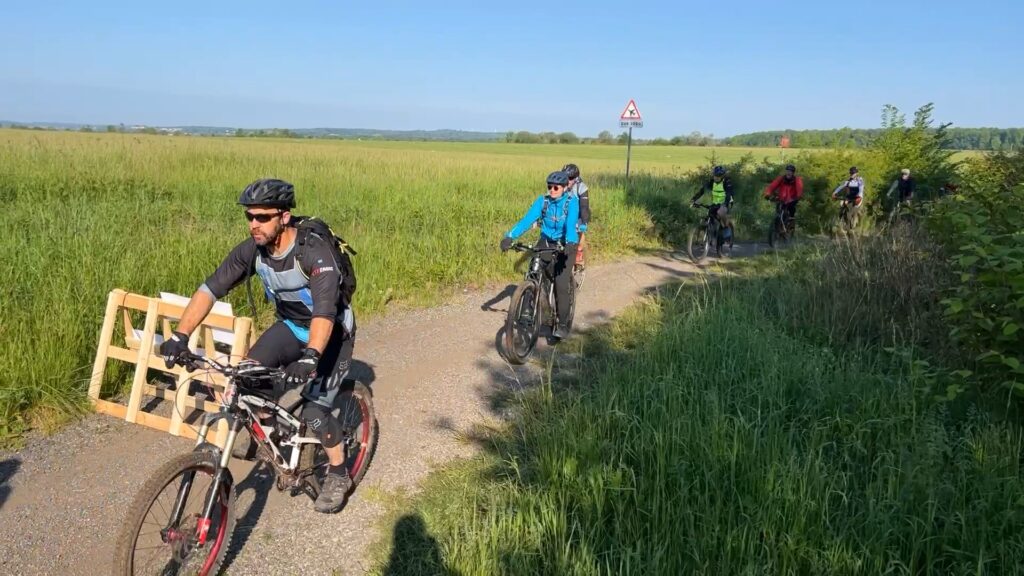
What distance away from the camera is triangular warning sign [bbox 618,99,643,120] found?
17.3 meters

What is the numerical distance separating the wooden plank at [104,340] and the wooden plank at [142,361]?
35cm

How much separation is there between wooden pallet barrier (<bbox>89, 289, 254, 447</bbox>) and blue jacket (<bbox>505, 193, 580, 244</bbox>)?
323 cm

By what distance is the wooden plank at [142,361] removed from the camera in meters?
4.61

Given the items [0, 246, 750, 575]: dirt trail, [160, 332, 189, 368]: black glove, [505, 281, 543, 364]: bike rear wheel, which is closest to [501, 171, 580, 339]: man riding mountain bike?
[505, 281, 543, 364]: bike rear wheel

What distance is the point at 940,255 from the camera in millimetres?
7156

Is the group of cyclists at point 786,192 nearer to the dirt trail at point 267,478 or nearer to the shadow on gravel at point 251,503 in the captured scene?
the dirt trail at point 267,478

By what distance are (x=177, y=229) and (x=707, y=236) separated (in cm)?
982

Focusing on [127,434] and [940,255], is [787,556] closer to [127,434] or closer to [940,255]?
[127,434]

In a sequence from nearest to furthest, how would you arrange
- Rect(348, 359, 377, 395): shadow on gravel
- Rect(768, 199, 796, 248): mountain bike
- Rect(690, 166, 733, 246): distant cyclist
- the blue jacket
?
Rect(348, 359, 377, 395): shadow on gravel, the blue jacket, Rect(690, 166, 733, 246): distant cyclist, Rect(768, 199, 796, 248): mountain bike

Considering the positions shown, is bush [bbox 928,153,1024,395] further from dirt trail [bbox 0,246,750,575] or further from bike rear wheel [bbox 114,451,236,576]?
bike rear wheel [bbox 114,451,236,576]

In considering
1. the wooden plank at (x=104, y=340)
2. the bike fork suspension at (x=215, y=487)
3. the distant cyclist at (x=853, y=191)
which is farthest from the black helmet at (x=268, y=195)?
the distant cyclist at (x=853, y=191)

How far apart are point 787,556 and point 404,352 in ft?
14.7

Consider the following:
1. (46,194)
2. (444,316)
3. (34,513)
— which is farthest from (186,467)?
(46,194)

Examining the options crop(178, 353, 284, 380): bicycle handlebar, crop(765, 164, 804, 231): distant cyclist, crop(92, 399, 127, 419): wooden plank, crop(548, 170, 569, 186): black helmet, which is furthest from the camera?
crop(765, 164, 804, 231): distant cyclist
